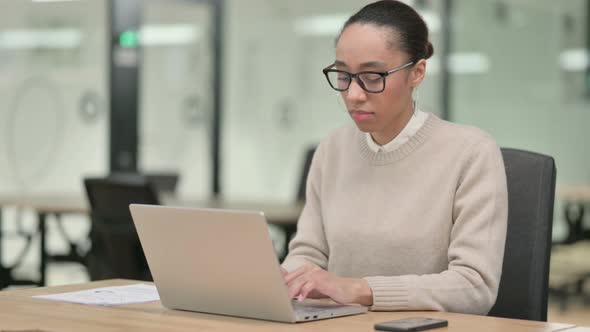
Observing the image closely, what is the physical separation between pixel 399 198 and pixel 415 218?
7cm

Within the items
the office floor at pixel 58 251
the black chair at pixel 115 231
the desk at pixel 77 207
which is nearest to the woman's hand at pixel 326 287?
the black chair at pixel 115 231

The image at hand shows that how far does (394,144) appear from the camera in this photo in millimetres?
2439

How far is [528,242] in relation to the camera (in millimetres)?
2371

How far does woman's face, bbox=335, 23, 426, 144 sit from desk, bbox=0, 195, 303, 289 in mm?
2219

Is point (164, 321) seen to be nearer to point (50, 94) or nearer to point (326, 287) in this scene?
point (326, 287)

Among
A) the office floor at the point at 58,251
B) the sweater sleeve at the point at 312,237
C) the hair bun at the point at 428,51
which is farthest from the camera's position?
the office floor at the point at 58,251

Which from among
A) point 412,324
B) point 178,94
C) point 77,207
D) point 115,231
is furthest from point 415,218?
point 178,94

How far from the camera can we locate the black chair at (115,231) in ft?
14.4

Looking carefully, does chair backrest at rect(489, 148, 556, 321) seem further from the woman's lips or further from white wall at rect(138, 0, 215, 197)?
white wall at rect(138, 0, 215, 197)

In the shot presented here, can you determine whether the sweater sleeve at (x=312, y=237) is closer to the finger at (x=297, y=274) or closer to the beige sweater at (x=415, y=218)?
the beige sweater at (x=415, y=218)

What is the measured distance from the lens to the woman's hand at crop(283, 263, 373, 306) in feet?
6.73

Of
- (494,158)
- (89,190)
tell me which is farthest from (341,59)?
(89,190)

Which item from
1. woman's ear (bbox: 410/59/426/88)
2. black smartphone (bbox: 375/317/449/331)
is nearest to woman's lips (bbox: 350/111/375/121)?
woman's ear (bbox: 410/59/426/88)

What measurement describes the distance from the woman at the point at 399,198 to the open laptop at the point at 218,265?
0.46 ft
